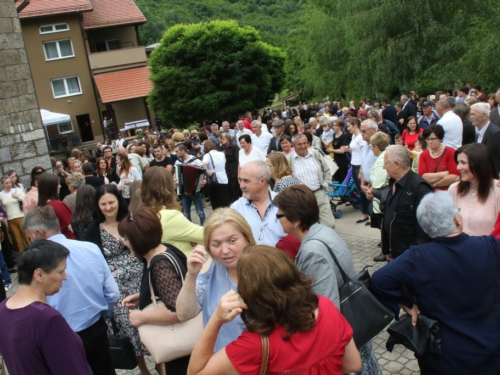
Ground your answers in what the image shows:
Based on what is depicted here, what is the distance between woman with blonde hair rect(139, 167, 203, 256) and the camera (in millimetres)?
4082

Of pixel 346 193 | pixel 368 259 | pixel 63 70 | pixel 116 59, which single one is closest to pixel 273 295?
pixel 368 259

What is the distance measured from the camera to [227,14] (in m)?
82.2

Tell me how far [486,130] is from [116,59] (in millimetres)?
32503

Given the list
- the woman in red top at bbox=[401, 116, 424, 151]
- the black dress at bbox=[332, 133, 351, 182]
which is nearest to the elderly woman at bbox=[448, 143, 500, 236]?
the woman in red top at bbox=[401, 116, 424, 151]

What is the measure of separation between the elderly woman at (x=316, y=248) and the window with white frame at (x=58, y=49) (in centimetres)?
3568

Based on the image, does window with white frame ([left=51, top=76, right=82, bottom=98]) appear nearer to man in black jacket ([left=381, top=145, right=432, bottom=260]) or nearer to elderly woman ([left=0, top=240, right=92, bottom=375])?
man in black jacket ([left=381, top=145, right=432, bottom=260])

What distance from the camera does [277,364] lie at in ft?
6.51

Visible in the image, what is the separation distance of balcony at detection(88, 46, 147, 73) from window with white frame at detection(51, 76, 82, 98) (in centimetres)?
192

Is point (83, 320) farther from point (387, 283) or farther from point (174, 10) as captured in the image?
point (174, 10)

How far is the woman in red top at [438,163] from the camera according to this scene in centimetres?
533

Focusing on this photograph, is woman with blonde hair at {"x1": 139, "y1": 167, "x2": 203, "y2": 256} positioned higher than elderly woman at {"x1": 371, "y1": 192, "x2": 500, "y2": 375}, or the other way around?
woman with blonde hair at {"x1": 139, "y1": 167, "x2": 203, "y2": 256}

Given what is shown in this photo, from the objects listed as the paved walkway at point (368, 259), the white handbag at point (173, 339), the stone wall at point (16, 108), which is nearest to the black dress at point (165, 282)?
the white handbag at point (173, 339)

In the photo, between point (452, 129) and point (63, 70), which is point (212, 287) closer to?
point (452, 129)

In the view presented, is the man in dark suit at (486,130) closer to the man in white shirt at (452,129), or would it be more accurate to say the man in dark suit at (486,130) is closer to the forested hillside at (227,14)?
the man in white shirt at (452,129)
